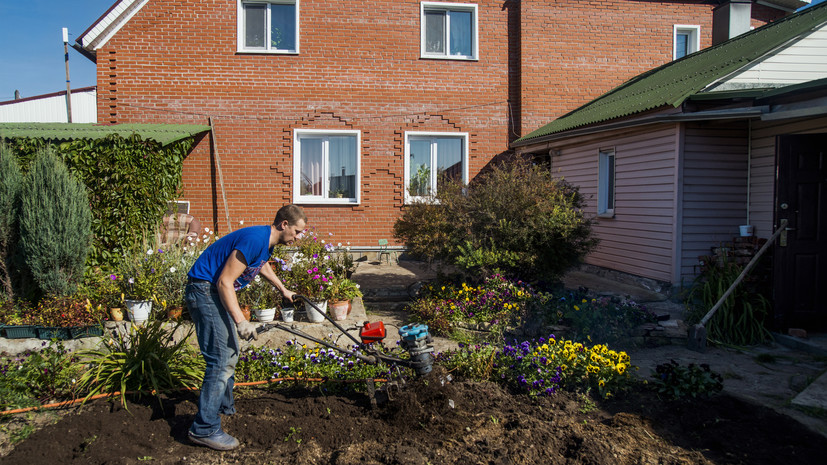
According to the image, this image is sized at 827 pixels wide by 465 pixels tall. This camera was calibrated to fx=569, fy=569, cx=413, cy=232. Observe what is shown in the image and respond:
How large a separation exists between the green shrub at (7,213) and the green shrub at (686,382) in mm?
7193

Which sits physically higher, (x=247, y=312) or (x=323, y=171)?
(x=323, y=171)

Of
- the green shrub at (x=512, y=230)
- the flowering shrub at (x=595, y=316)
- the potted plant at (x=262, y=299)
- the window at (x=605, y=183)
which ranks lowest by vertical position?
the flowering shrub at (x=595, y=316)

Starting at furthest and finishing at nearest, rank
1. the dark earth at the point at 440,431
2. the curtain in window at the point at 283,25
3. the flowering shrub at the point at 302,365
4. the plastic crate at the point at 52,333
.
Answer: the curtain in window at the point at 283,25 → the plastic crate at the point at 52,333 → the flowering shrub at the point at 302,365 → the dark earth at the point at 440,431

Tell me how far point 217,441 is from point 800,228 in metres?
6.83

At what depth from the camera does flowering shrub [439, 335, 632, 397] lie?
4773 mm

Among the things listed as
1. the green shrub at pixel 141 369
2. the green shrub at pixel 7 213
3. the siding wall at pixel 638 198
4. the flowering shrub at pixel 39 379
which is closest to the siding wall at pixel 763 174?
the siding wall at pixel 638 198

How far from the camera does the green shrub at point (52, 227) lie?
661 centimetres

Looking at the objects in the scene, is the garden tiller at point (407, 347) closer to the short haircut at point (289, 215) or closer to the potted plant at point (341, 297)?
the short haircut at point (289, 215)

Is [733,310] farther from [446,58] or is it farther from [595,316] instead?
[446,58]

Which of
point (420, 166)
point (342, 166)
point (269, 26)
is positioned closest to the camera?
point (269, 26)

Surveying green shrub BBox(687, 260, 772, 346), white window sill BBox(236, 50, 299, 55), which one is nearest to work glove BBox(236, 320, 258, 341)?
green shrub BBox(687, 260, 772, 346)

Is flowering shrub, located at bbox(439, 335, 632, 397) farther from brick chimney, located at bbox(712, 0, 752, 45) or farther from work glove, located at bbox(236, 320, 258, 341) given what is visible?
brick chimney, located at bbox(712, 0, 752, 45)

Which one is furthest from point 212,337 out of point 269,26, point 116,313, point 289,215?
point 269,26

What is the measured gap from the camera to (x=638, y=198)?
31.4ft
